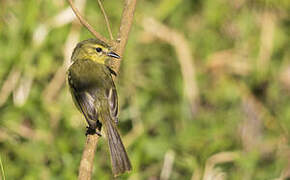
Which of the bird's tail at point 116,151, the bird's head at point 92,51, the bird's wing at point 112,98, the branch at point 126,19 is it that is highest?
the bird's head at point 92,51

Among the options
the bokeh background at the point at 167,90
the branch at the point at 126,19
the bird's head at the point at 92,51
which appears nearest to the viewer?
the branch at the point at 126,19

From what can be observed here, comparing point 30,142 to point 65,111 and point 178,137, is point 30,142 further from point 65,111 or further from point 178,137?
point 178,137

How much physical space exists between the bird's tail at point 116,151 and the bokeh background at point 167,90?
43.8 inches

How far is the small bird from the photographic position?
4.09 metres

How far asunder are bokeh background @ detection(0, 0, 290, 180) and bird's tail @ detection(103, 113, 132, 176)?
1114 mm

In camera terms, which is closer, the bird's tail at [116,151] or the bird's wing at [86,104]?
the bird's tail at [116,151]

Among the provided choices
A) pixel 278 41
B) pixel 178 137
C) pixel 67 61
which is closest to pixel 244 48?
pixel 278 41

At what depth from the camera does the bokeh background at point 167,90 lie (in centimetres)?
579

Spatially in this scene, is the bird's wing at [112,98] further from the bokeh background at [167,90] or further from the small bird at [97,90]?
the bokeh background at [167,90]

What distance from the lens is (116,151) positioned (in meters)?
3.96

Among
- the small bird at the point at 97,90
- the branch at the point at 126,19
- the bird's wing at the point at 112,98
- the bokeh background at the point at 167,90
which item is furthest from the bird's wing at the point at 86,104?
the bokeh background at the point at 167,90

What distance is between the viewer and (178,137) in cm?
619

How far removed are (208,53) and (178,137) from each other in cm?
152

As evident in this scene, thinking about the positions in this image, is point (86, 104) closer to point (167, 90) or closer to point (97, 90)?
point (97, 90)
